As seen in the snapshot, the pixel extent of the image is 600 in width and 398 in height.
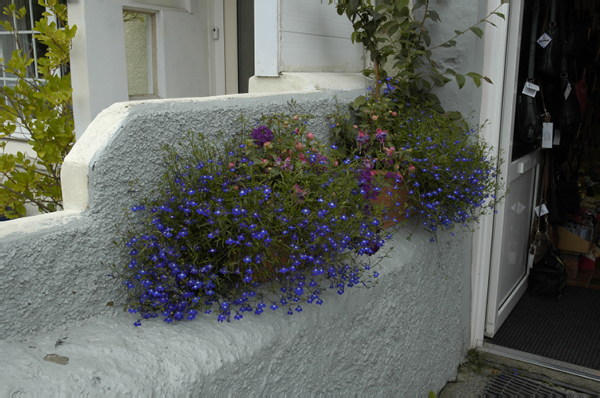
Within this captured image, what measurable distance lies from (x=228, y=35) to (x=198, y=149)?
2.18 metres

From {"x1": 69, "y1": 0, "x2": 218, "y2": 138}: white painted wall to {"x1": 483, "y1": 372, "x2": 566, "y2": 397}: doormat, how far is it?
2759 millimetres

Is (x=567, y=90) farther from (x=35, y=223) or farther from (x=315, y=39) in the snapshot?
(x=35, y=223)

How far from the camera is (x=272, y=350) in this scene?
5.55 feet

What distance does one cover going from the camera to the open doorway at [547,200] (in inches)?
138

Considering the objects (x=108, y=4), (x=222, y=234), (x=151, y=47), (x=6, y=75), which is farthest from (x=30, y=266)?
(x=6, y=75)

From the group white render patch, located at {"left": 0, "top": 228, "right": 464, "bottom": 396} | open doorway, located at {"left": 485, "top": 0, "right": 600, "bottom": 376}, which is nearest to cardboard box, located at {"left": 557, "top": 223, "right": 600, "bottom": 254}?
open doorway, located at {"left": 485, "top": 0, "right": 600, "bottom": 376}

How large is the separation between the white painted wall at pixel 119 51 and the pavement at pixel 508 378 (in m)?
2.63

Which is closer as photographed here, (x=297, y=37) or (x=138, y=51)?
(x=297, y=37)

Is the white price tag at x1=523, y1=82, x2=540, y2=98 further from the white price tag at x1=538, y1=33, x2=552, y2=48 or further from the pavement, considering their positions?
the pavement

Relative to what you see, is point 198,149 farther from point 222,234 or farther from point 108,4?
point 108,4

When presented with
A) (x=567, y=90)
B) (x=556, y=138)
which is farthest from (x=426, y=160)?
(x=556, y=138)

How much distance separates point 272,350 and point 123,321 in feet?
1.62

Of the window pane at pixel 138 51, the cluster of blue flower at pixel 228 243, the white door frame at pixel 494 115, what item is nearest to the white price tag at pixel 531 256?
the white door frame at pixel 494 115

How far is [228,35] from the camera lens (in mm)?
3750
